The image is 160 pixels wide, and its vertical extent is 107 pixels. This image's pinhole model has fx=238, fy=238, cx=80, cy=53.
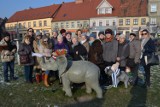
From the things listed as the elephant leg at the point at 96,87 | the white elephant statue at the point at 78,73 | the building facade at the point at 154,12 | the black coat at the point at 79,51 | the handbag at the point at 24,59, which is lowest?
the elephant leg at the point at 96,87

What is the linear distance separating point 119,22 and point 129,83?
40815 mm

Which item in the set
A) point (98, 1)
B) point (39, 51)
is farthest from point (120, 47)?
point (98, 1)

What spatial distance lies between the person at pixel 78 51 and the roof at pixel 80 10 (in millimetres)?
41672

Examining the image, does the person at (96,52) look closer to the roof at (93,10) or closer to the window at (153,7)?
the roof at (93,10)

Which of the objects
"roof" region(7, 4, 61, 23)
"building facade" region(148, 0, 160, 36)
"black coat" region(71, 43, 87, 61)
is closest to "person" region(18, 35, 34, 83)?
"black coat" region(71, 43, 87, 61)

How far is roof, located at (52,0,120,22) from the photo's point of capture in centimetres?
5044

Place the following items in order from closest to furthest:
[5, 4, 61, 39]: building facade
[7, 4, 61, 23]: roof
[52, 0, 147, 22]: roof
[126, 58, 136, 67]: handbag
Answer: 1. [126, 58, 136, 67]: handbag
2. [52, 0, 147, 22]: roof
3. [5, 4, 61, 39]: building facade
4. [7, 4, 61, 23]: roof

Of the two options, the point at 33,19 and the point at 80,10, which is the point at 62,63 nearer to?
the point at 80,10

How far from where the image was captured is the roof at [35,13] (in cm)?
5865

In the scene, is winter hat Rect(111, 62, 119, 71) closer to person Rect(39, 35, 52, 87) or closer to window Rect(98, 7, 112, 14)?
person Rect(39, 35, 52, 87)

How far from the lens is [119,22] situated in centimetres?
4781

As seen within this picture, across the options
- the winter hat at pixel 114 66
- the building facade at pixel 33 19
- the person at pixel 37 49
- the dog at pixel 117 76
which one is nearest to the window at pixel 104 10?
the building facade at pixel 33 19

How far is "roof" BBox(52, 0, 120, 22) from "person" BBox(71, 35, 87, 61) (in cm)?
4167

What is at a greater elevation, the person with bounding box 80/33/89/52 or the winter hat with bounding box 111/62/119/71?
the person with bounding box 80/33/89/52
